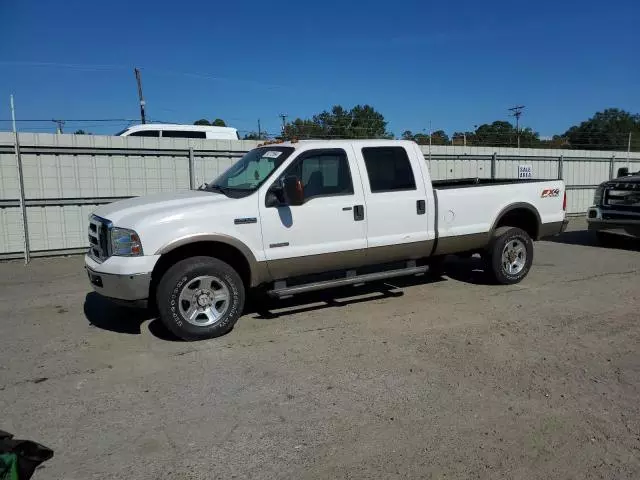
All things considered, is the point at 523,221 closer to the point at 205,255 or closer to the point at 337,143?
the point at 337,143

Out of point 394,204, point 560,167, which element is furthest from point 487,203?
point 560,167

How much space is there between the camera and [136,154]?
35.6ft

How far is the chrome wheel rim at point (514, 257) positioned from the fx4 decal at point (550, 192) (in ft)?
2.73

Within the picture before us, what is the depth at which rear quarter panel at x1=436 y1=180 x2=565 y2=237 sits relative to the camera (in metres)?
6.92

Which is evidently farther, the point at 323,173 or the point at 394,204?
the point at 394,204

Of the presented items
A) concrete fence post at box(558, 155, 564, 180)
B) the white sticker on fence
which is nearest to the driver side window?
the white sticker on fence

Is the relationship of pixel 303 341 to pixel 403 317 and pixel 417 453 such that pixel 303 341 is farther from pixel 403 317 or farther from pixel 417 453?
pixel 417 453

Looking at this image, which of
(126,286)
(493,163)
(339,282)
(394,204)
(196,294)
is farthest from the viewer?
(493,163)

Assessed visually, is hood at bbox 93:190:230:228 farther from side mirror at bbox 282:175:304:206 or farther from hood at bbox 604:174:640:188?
hood at bbox 604:174:640:188

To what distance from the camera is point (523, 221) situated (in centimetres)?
798

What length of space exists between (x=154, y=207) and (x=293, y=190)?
144 centimetres

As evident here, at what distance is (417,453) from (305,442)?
2.34 feet

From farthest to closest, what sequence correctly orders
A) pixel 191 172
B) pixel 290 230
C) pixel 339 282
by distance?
1. pixel 191 172
2. pixel 339 282
3. pixel 290 230

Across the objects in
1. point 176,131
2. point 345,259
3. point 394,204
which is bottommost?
point 345,259
